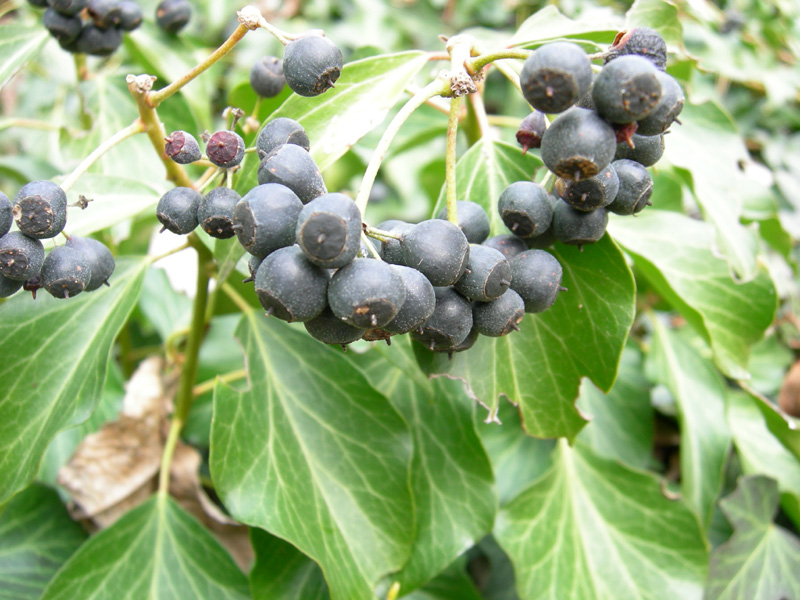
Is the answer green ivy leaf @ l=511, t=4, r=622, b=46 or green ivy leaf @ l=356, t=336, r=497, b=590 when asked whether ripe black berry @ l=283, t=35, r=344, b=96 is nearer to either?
green ivy leaf @ l=511, t=4, r=622, b=46

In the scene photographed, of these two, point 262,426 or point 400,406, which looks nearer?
point 262,426

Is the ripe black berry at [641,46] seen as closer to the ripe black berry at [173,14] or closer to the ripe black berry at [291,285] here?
the ripe black berry at [291,285]

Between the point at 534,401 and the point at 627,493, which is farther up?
the point at 534,401

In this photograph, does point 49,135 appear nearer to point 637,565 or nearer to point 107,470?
point 107,470

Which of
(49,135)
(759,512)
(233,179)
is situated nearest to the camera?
(233,179)

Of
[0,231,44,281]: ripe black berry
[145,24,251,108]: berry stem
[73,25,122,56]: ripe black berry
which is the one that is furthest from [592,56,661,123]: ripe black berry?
[73,25,122,56]: ripe black berry

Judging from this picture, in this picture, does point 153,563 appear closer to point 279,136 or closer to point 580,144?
point 279,136

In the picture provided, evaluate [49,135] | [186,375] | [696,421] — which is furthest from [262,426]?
[49,135]

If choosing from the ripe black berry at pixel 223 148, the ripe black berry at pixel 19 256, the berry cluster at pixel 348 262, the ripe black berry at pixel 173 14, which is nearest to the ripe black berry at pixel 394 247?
the berry cluster at pixel 348 262
